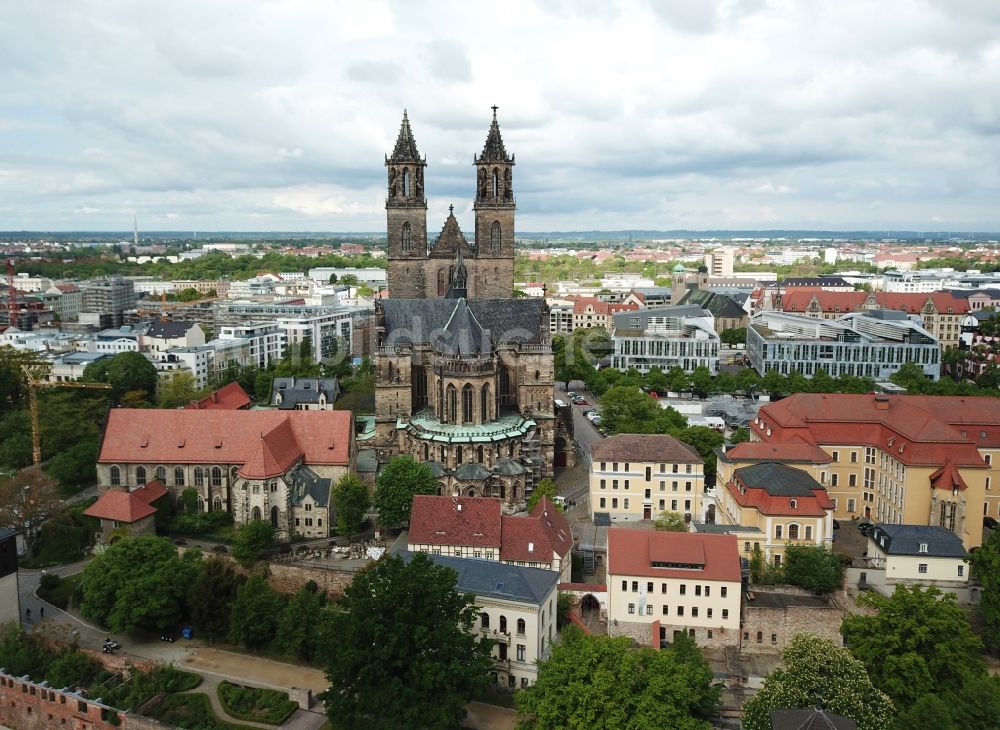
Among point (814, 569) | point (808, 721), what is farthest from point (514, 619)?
point (814, 569)

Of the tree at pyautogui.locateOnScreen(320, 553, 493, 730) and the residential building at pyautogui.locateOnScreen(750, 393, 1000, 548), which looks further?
the residential building at pyautogui.locateOnScreen(750, 393, 1000, 548)

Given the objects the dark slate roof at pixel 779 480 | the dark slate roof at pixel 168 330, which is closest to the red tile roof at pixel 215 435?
the dark slate roof at pixel 779 480

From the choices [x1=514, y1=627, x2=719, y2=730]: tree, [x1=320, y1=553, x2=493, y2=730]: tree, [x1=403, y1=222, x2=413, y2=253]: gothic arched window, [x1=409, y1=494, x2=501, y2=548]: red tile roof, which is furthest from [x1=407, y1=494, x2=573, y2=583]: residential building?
[x1=403, y1=222, x2=413, y2=253]: gothic arched window

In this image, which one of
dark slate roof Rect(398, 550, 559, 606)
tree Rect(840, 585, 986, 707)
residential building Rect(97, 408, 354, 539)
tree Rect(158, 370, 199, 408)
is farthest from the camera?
tree Rect(158, 370, 199, 408)

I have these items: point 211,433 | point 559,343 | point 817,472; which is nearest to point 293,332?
point 559,343

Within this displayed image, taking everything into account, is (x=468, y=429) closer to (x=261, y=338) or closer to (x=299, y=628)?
(x=299, y=628)

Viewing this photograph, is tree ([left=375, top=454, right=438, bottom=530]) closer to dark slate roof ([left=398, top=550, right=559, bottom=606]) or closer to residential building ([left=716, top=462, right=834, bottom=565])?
dark slate roof ([left=398, top=550, right=559, bottom=606])

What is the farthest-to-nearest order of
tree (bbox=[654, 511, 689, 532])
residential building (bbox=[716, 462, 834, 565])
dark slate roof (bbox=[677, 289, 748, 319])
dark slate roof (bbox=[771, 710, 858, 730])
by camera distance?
dark slate roof (bbox=[677, 289, 748, 319])
tree (bbox=[654, 511, 689, 532])
residential building (bbox=[716, 462, 834, 565])
dark slate roof (bbox=[771, 710, 858, 730])
